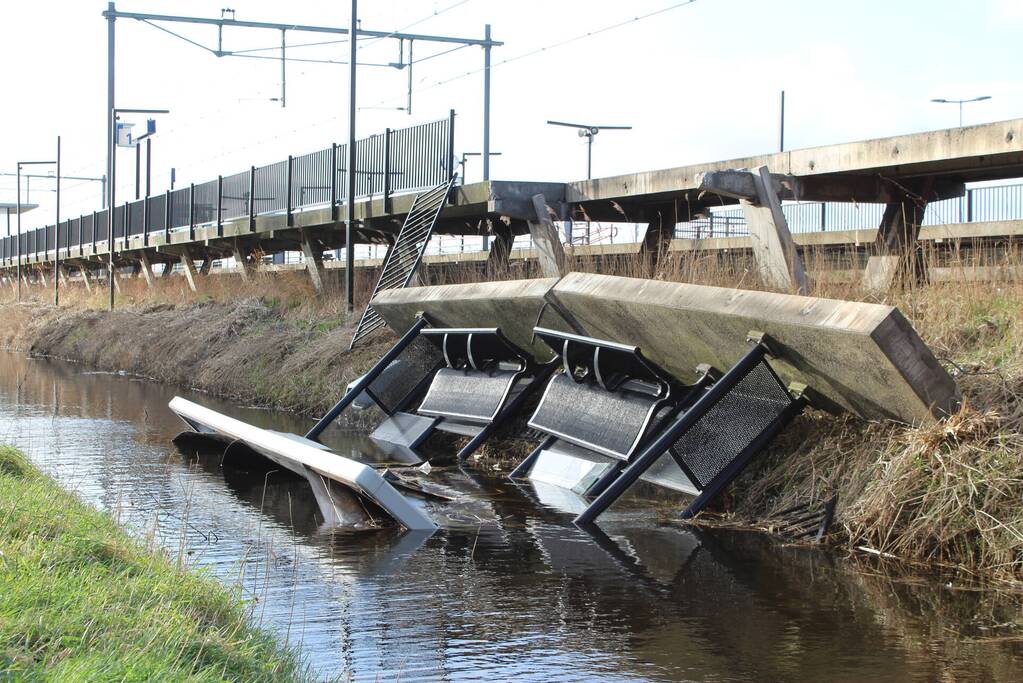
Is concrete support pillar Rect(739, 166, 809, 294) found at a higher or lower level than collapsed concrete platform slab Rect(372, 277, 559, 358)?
higher

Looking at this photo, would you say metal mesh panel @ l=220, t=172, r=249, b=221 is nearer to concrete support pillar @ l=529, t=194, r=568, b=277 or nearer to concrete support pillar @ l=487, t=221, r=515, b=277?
concrete support pillar @ l=487, t=221, r=515, b=277

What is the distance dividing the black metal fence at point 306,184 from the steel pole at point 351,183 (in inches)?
15.3

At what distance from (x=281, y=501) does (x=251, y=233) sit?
56.3 feet

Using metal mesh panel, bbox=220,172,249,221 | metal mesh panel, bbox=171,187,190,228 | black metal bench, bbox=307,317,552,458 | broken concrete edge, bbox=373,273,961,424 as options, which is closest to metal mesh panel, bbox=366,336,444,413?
black metal bench, bbox=307,317,552,458

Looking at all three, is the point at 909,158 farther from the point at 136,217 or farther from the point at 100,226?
the point at 100,226

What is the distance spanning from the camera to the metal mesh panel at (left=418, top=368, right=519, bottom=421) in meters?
11.6

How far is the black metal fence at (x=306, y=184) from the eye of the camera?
1861cm

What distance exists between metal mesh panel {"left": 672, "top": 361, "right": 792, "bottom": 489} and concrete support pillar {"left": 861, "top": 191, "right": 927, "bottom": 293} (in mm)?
2511

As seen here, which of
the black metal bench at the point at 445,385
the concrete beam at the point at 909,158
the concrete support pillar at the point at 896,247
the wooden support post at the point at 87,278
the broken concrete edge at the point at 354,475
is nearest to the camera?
the broken concrete edge at the point at 354,475

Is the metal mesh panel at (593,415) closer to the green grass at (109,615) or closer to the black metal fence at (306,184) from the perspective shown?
the green grass at (109,615)

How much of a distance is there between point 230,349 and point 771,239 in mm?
10935

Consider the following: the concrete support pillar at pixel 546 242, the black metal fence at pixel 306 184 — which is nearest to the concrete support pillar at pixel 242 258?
the black metal fence at pixel 306 184

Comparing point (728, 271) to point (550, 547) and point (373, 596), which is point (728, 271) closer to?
point (550, 547)

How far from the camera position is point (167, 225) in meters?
33.1
